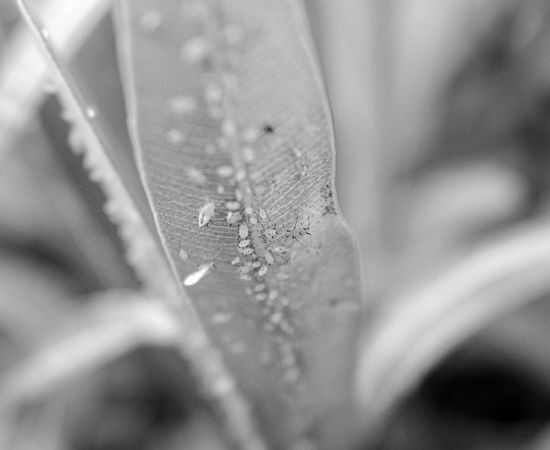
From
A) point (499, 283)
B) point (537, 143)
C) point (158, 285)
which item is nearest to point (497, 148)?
point (537, 143)

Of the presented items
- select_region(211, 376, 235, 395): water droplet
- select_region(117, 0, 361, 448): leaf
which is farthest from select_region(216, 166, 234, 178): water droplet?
select_region(211, 376, 235, 395): water droplet

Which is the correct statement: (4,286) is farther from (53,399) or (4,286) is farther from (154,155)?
(154,155)

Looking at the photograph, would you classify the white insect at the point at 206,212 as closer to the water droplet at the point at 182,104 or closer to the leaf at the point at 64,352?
the water droplet at the point at 182,104

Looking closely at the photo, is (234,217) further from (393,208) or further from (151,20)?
(393,208)

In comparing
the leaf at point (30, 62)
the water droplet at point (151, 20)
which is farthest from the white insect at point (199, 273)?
the leaf at point (30, 62)

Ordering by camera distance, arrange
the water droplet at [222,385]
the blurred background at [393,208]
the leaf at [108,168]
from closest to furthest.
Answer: the leaf at [108,168] → the water droplet at [222,385] → the blurred background at [393,208]

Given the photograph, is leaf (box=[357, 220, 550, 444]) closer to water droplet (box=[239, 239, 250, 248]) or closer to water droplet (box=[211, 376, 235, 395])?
water droplet (box=[211, 376, 235, 395])
